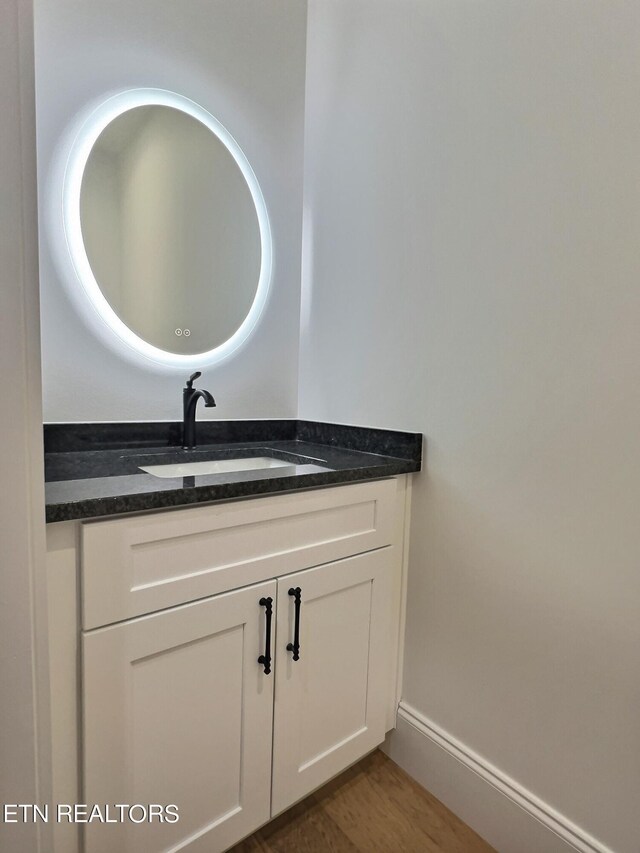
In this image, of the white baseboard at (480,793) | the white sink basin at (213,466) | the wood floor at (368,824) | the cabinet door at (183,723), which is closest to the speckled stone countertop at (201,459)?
the white sink basin at (213,466)

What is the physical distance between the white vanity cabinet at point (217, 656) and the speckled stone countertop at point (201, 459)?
37mm

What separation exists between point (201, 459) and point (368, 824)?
102cm

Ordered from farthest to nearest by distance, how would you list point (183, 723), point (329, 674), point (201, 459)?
1. point (201, 459)
2. point (329, 674)
3. point (183, 723)

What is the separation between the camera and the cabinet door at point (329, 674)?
1.08 m

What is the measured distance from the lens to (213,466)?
140cm

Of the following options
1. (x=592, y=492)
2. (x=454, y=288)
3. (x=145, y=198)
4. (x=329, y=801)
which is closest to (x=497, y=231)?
(x=454, y=288)

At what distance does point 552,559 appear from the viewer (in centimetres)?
106

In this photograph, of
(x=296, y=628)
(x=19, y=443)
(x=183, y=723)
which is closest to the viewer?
(x=19, y=443)

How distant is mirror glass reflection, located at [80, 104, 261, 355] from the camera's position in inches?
51.0

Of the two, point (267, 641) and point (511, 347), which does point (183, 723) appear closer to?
point (267, 641)

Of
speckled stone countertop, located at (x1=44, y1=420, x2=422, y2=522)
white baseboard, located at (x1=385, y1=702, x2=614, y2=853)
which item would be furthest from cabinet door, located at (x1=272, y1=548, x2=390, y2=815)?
speckled stone countertop, located at (x1=44, y1=420, x2=422, y2=522)

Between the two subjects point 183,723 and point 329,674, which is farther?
point 329,674

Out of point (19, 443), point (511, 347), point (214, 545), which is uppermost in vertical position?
point (511, 347)

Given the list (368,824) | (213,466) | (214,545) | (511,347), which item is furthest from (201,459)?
(368,824)
